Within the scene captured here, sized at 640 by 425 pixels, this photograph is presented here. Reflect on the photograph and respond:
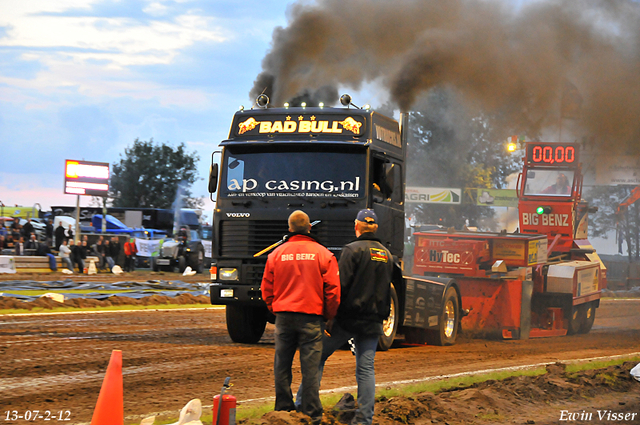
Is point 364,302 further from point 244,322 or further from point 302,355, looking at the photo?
point 244,322

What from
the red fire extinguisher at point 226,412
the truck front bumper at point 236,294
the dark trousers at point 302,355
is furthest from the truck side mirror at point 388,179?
the red fire extinguisher at point 226,412

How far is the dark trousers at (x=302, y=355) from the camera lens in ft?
19.9

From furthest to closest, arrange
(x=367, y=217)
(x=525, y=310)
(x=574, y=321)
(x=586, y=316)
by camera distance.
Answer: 1. (x=586, y=316)
2. (x=574, y=321)
3. (x=525, y=310)
4. (x=367, y=217)

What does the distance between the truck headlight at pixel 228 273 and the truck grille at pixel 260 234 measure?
0.20 meters

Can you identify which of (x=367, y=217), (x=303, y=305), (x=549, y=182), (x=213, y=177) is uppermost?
(x=549, y=182)

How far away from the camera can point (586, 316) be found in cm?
1794

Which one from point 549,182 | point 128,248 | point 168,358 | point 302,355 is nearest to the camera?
point 302,355

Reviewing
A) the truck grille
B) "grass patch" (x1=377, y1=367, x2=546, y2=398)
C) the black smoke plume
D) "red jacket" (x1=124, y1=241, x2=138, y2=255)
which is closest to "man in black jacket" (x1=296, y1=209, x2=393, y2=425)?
"grass patch" (x1=377, y1=367, x2=546, y2=398)

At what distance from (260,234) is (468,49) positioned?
26.6ft

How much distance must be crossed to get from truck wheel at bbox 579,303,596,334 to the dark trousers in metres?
12.8

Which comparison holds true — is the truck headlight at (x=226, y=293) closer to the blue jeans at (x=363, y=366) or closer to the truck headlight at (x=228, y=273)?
the truck headlight at (x=228, y=273)

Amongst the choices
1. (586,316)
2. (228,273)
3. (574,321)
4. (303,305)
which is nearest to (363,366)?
(303,305)

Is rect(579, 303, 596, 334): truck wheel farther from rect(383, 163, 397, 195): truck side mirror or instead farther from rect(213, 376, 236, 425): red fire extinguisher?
rect(213, 376, 236, 425): red fire extinguisher

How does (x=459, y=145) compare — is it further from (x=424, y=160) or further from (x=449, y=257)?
(x=449, y=257)
